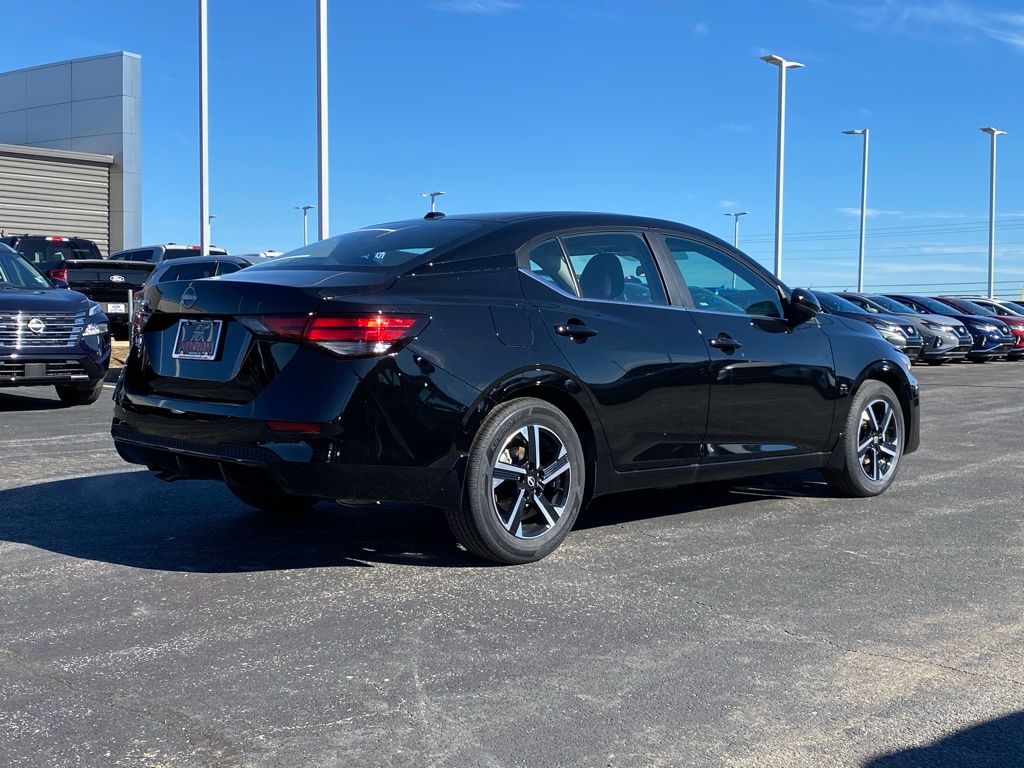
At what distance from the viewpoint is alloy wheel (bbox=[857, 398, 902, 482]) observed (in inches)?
271

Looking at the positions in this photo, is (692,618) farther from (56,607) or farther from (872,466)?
(872,466)

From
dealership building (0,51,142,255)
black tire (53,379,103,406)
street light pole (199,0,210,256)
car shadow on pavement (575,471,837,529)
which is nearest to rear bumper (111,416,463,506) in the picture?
car shadow on pavement (575,471,837,529)

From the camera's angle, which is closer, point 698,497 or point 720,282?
point 720,282

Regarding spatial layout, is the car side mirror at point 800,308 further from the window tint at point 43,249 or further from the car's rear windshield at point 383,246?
the window tint at point 43,249

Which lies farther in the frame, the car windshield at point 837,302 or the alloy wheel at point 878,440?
the car windshield at point 837,302

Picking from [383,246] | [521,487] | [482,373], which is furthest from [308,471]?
[383,246]

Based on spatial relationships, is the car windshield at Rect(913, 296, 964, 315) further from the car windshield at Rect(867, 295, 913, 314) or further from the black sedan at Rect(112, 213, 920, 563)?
the black sedan at Rect(112, 213, 920, 563)

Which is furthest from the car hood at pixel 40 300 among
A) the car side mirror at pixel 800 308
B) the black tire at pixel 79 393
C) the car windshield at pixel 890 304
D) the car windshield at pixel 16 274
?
the car windshield at pixel 890 304

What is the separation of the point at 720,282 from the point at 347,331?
2425 mm

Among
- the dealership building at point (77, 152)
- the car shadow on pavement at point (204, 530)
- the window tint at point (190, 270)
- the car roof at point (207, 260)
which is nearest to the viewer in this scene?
the car shadow on pavement at point (204, 530)

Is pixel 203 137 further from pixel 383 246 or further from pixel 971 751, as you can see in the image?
pixel 971 751

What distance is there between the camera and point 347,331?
4.54 meters

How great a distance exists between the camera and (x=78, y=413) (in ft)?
37.2

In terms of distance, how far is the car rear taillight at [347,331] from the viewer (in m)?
4.54
